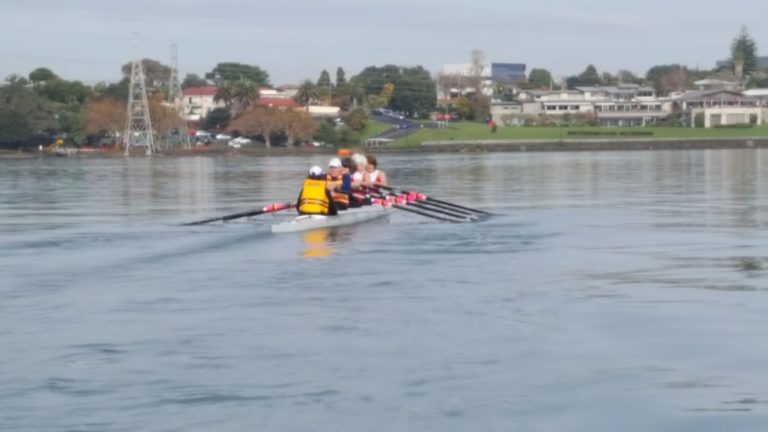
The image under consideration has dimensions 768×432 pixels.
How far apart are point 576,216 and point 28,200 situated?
52.4ft

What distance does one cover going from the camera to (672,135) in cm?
11550

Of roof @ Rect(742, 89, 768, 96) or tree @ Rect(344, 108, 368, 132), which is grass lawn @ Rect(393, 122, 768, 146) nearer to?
tree @ Rect(344, 108, 368, 132)

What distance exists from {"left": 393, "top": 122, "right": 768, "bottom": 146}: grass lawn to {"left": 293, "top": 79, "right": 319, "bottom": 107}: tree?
15884 millimetres

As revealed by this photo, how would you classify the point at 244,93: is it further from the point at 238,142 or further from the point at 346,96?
the point at 346,96

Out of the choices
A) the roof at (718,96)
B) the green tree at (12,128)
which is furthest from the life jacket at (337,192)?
the roof at (718,96)

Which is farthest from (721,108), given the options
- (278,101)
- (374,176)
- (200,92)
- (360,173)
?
(360,173)

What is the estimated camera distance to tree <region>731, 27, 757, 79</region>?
187 meters

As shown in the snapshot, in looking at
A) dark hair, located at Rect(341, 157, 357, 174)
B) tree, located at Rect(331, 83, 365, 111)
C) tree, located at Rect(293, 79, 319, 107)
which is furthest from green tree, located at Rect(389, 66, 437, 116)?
dark hair, located at Rect(341, 157, 357, 174)

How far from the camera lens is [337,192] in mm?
23422

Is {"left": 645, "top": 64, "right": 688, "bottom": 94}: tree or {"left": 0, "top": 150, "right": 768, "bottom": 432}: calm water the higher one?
{"left": 645, "top": 64, "right": 688, "bottom": 94}: tree

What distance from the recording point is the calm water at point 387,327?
8.81m

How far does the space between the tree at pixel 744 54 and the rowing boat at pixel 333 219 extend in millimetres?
170538

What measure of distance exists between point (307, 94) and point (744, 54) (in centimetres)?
8564

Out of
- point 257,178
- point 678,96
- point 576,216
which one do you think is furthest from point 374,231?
point 678,96
